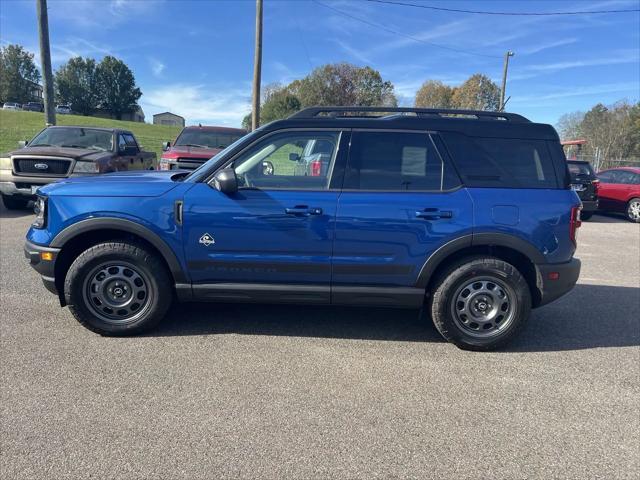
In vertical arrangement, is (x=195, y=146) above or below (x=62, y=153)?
above

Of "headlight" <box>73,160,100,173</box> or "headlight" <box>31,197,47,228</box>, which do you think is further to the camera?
"headlight" <box>73,160,100,173</box>

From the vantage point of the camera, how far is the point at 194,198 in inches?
147

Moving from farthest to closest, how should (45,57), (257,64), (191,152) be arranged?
(257,64)
(45,57)
(191,152)

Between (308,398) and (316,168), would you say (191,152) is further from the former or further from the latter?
Result: (308,398)

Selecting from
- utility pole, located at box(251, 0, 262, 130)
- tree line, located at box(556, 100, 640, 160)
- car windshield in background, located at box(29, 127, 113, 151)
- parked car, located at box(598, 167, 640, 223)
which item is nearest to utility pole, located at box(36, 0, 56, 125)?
car windshield in background, located at box(29, 127, 113, 151)

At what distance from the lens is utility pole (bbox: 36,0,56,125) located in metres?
12.3

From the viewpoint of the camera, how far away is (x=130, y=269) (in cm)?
389

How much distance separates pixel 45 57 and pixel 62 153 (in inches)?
231

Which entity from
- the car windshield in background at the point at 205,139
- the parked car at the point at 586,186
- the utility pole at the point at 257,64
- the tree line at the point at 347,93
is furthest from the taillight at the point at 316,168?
the tree line at the point at 347,93

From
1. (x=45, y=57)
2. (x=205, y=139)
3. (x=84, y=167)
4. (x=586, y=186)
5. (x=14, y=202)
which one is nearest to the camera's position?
(x=84, y=167)

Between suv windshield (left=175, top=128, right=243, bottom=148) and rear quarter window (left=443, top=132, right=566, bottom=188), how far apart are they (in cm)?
825

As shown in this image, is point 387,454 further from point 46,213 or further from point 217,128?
point 217,128

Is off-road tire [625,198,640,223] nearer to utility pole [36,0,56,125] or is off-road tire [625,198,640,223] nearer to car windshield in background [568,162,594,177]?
car windshield in background [568,162,594,177]

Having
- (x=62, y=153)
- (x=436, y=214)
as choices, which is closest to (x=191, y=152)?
(x=62, y=153)
